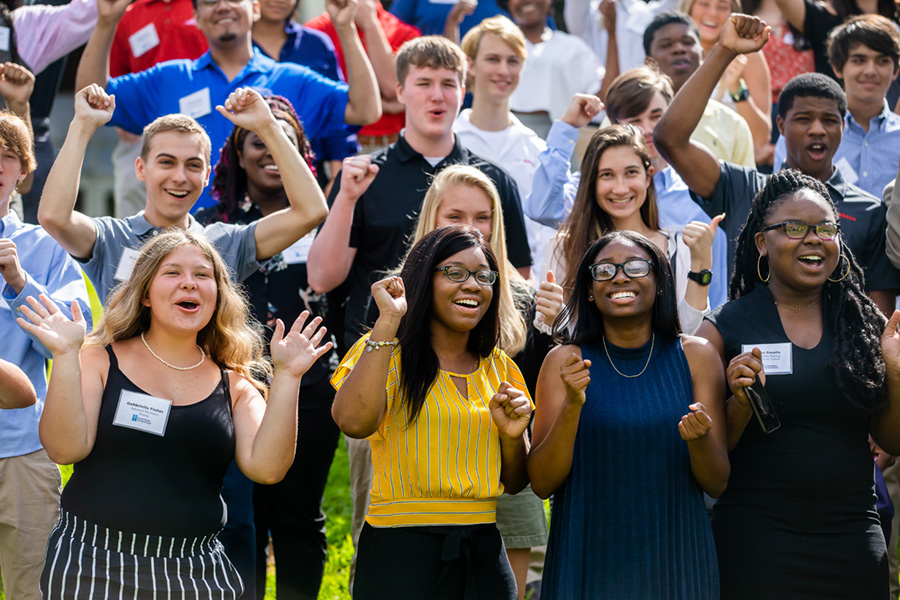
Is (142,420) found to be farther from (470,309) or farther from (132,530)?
(470,309)

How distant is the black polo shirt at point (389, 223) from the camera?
15.4ft

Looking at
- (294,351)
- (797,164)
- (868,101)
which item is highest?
(868,101)

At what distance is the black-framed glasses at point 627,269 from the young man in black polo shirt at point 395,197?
49.6 inches

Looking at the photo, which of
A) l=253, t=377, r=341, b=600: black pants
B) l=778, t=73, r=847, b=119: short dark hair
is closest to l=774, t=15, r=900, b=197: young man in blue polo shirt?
l=778, t=73, r=847, b=119: short dark hair

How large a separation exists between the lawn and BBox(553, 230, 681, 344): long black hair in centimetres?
216

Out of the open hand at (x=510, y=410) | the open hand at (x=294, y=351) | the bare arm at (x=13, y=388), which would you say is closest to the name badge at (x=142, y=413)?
the open hand at (x=294, y=351)

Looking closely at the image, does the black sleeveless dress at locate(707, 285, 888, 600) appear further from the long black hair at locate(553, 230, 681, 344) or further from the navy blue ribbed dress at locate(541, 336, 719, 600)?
the long black hair at locate(553, 230, 681, 344)

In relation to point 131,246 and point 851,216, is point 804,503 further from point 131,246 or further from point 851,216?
point 131,246

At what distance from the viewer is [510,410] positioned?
129 inches

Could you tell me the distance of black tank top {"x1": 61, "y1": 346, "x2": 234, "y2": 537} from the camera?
3.12 m

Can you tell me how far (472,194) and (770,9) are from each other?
443 centimetres

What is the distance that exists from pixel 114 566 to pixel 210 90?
335cm

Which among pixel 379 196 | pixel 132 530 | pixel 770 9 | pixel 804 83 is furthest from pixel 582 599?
pixel 770 9

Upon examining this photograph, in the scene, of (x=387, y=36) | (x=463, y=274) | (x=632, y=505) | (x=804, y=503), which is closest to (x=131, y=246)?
(x=463, y=274)
